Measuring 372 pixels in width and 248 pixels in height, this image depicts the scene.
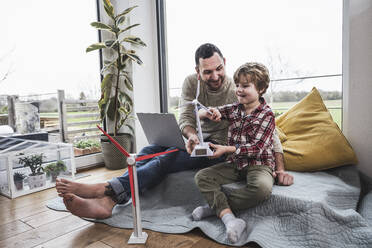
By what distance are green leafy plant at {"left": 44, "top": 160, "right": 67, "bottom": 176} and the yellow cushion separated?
1669 millimetres

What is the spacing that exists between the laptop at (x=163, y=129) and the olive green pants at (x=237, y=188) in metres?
0.24

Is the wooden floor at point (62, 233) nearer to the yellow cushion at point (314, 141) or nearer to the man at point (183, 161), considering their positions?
the man at point (183, 161)

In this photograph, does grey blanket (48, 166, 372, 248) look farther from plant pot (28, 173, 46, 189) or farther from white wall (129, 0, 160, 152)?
white wall (129, 0, 160, 152)

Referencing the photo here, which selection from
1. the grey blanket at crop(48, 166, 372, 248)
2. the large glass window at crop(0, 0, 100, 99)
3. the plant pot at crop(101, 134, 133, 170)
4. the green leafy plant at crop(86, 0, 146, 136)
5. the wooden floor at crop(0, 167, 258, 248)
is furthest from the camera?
the plant pot at crop(101, 134, 133, 170)

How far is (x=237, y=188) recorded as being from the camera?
1327 millimetres

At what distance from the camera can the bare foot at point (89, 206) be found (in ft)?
4.12

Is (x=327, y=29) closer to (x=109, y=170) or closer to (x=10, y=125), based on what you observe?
(x=109, y=170)

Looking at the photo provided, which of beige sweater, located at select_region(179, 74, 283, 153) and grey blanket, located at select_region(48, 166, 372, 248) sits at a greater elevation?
beige sweater, located at select_region(179, 74, 283, 153)

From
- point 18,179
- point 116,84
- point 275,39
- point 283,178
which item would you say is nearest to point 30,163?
point 18,179

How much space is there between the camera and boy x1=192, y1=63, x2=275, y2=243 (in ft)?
4.15

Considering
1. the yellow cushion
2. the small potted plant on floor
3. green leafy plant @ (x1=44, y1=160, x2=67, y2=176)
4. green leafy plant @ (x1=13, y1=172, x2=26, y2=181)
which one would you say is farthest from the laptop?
the small potted plant on floor

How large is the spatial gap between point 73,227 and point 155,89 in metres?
1.84

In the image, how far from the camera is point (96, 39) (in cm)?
284

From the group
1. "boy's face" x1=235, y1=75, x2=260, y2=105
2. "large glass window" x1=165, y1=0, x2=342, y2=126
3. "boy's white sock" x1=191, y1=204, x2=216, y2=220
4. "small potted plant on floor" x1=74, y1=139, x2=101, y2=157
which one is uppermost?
"large glass window" x1=165, y1=0, x2=342, y2=126
